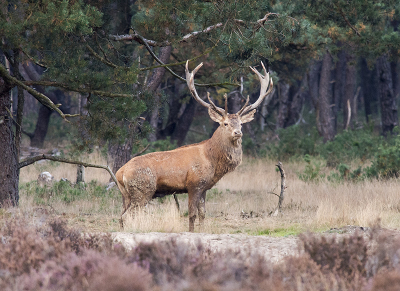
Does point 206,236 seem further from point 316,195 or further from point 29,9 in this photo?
point 316,195

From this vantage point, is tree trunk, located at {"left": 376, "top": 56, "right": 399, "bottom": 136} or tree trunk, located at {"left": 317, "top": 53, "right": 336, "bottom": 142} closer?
tree trunk, located at {"left": 376, "top": 56, "right": 399, "bottom": 136}

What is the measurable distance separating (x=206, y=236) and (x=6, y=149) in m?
4.41

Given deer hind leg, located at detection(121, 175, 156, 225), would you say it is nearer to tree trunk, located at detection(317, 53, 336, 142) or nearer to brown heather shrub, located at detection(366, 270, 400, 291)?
brown heather shrub, located at detection(366, 270, 400, 291)

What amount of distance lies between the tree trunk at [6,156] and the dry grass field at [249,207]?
498 mm

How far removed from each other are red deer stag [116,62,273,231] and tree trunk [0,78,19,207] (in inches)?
87.7

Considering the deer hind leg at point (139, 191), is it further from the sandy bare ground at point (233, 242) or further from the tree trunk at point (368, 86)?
the tree trunk at point (368, 86)

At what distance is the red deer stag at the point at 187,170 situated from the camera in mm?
8617

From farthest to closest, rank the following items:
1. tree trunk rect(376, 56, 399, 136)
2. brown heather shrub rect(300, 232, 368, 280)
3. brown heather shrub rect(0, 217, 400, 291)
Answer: tree trunk rect(376, 56, 399, 136), brown heather shrub rect(300, 232, 368, 280), brown heather shrub rect(0, 217, 400, 291)

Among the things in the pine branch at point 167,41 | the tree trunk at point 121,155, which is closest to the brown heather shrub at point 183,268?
the pine branch at point 167,41

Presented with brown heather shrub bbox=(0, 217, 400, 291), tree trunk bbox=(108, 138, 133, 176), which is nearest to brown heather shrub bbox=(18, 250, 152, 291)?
brown heather shrub bbox=(0, 217, 400, 291)

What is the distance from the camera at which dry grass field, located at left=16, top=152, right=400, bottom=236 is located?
8891 millimetres

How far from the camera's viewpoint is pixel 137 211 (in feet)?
28.4

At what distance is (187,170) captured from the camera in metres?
8.72

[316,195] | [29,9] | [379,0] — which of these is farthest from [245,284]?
[379,0]
